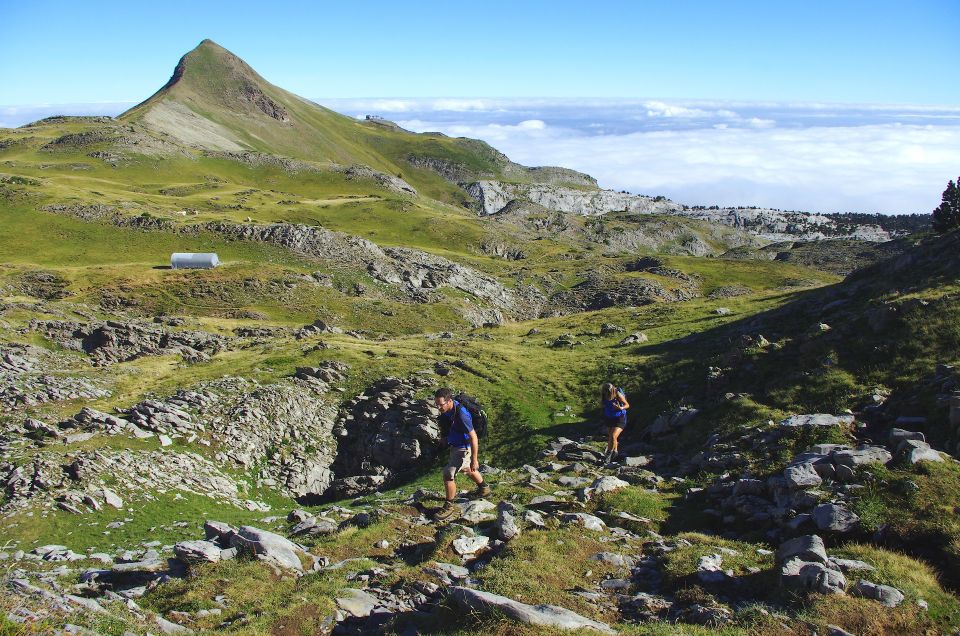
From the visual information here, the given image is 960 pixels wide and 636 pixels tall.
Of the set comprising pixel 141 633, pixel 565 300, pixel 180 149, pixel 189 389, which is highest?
pixel 180 149

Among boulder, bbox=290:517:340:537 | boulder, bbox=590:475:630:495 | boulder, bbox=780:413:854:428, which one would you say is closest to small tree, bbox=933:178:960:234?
boulder, bbox=780:413:854:428

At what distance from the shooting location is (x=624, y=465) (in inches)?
933

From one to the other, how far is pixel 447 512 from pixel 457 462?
5.26ft

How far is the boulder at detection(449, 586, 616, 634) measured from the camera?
32.7 ft

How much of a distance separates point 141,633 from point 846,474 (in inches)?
717

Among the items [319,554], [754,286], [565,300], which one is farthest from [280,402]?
[754,286]

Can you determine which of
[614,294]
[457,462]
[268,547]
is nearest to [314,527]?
[268,547]

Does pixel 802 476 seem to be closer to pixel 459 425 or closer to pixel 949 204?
pixel 459 425

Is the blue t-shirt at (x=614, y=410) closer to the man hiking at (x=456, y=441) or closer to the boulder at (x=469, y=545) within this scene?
the man hiking at (x=456, y=441)

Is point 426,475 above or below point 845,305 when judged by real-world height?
below

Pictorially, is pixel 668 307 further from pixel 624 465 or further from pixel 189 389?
pixel 189 389

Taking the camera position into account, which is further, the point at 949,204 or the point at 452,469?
the point at 949,204

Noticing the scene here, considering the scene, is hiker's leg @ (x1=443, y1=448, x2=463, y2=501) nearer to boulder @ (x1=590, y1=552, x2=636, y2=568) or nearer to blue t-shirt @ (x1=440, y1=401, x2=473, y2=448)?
blue t-shirt @ (x1=440, y1=401, x2=473, y2=448)

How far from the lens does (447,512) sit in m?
17.9
